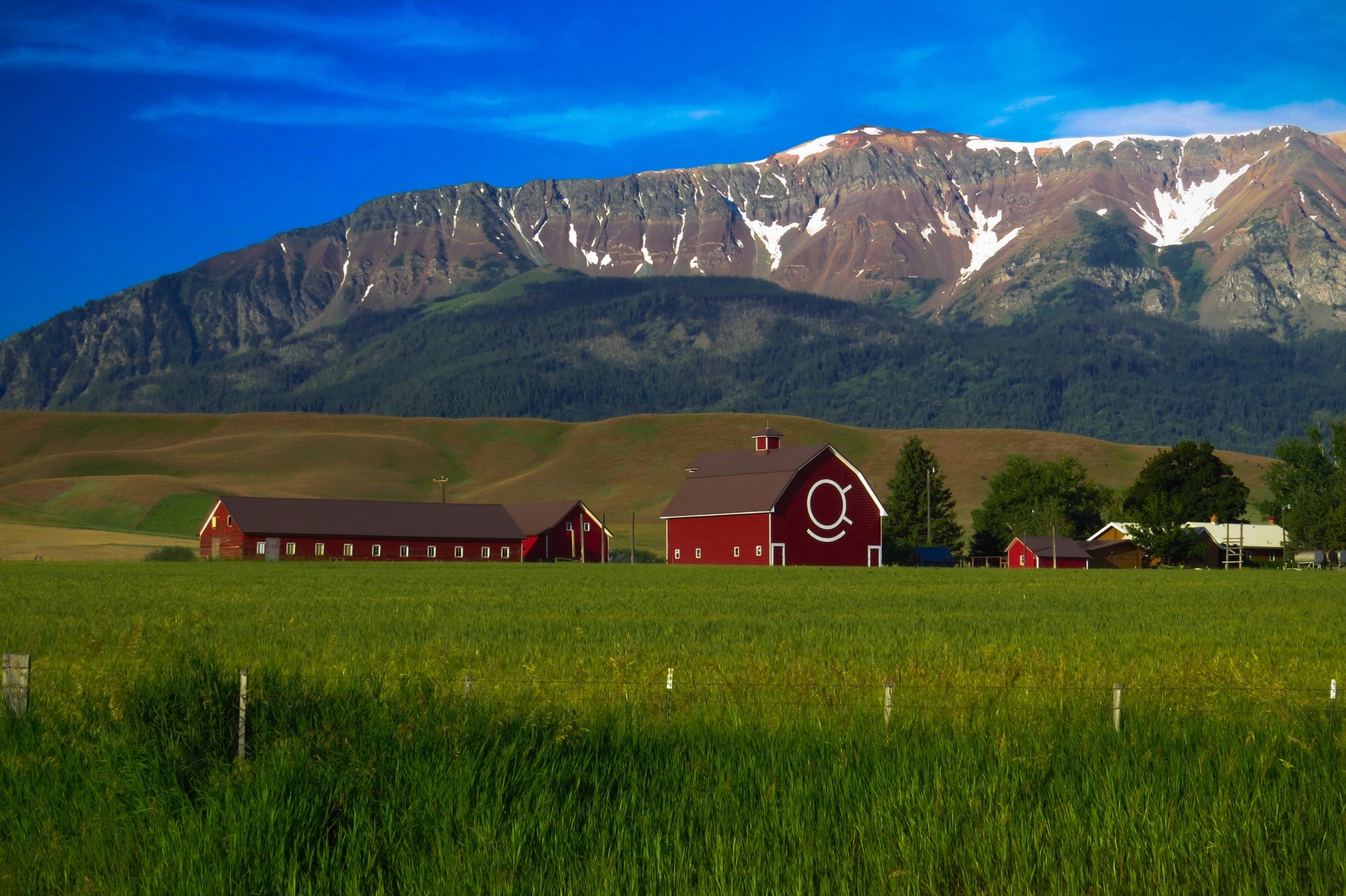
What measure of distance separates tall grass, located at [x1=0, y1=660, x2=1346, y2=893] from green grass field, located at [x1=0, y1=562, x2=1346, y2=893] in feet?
0.10

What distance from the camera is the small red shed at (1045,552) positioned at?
11800cm

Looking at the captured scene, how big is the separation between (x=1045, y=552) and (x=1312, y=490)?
38.3 metres

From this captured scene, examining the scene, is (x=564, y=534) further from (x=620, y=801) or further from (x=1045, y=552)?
(x=620, y=801)

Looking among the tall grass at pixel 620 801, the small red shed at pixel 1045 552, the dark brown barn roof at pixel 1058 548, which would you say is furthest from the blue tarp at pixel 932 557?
the tall grass at pixel 620 801

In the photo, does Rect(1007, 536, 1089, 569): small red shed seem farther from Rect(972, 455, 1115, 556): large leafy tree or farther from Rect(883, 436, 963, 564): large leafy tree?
Rect(883, 436, 963, 564): large leafy tree

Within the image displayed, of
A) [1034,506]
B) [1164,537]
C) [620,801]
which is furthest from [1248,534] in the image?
[620,801]

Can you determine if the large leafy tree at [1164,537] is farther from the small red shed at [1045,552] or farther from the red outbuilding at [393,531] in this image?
the red outbuilding at [393,531]

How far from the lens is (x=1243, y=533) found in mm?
130250

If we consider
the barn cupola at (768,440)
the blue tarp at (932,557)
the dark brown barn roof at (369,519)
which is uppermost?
the barn cupola at (768,440)

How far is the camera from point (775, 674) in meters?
17.5

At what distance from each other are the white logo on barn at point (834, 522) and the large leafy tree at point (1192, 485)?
36.1 meters

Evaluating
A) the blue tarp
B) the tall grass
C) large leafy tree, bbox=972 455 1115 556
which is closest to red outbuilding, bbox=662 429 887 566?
the blue tarp

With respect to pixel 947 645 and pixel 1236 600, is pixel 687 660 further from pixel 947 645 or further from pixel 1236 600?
pixel 1236 600

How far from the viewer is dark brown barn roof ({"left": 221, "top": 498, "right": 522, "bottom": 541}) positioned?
102 meters
